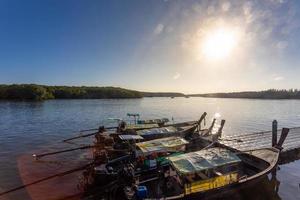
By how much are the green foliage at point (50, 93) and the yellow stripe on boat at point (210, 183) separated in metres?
134

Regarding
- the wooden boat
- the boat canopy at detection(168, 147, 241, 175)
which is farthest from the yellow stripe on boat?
the boat canopy at detection(168, 147, 241, 175)

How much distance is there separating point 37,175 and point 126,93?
15279 centimetres

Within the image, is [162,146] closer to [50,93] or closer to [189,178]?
[189,178]

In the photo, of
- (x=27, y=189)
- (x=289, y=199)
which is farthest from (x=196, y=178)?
(x=27, y=189)

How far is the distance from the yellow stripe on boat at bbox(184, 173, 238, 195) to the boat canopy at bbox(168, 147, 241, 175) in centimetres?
80

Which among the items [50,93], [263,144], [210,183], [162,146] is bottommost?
[263,144]

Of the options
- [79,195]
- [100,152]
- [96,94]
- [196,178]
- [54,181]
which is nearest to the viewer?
[196,178]

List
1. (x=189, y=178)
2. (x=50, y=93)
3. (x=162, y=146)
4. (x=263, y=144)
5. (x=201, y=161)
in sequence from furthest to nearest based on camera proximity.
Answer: (x=50, y=93)
(x=263, y=144)
(x=162, y=146)
(x=201, y=161)
(x=189, y=178)

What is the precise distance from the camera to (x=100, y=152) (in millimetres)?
26078

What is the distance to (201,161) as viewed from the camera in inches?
653

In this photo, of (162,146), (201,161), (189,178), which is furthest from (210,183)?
(162,146)

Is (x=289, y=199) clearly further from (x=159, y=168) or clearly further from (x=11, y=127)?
(x=11, y=127)

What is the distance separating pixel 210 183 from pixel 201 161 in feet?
4.89

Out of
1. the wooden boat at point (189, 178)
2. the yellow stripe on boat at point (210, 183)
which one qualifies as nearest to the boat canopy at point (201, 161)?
the wooden boat at point (189, 178)
